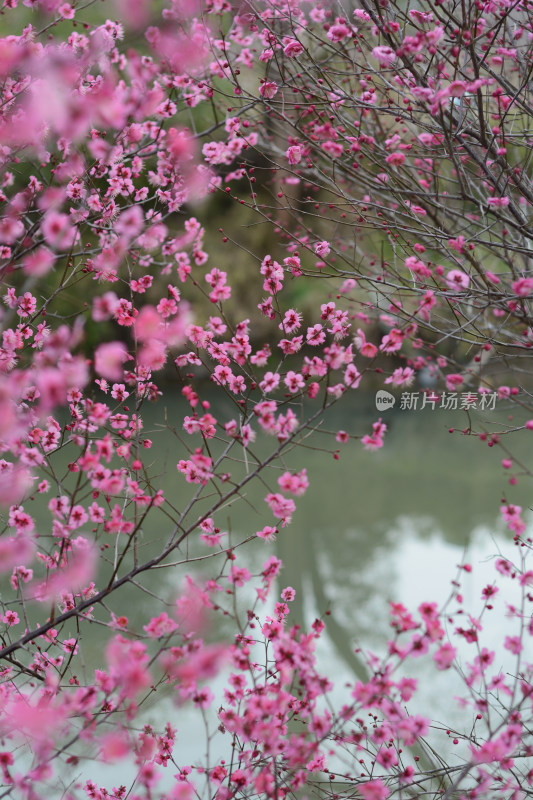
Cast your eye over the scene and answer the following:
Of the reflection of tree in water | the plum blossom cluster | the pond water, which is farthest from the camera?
the reflection of tree in water

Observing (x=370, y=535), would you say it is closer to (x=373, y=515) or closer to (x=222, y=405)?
(x=373, y=515)

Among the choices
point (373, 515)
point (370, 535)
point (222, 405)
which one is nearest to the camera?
point (222, 405)

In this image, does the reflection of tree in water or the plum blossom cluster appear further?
the reflection of tree in water

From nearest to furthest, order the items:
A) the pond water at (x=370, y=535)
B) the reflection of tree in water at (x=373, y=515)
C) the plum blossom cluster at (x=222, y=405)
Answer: the plum blossom cluster at (x=222, y=405)
the pond water at (x=370, y=535)
the reflection of tree in water at (x=373, y=515)

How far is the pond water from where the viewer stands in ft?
13.1

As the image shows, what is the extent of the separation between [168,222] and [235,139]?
20.2 feet

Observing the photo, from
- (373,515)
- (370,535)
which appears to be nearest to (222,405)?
(370,535)

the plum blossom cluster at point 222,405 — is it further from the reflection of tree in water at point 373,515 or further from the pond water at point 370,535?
the reflection of tree in water at point 373,515

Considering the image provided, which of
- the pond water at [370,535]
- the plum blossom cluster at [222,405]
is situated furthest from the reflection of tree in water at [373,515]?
the plum blossom cluster at [222,405]

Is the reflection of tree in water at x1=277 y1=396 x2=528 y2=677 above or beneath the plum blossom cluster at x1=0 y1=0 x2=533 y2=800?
above

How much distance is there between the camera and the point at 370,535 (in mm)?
5504

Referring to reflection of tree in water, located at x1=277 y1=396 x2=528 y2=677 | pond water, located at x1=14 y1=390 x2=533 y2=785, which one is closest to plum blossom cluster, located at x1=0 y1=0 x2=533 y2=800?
pond water, located at x1=14 y1=390 x2=533 y2=785

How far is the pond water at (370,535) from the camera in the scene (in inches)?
157

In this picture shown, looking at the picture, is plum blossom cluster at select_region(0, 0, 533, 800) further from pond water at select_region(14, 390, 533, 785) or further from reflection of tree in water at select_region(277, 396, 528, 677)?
reflection of tree in water at select_region(277, 396, 528, 677)
